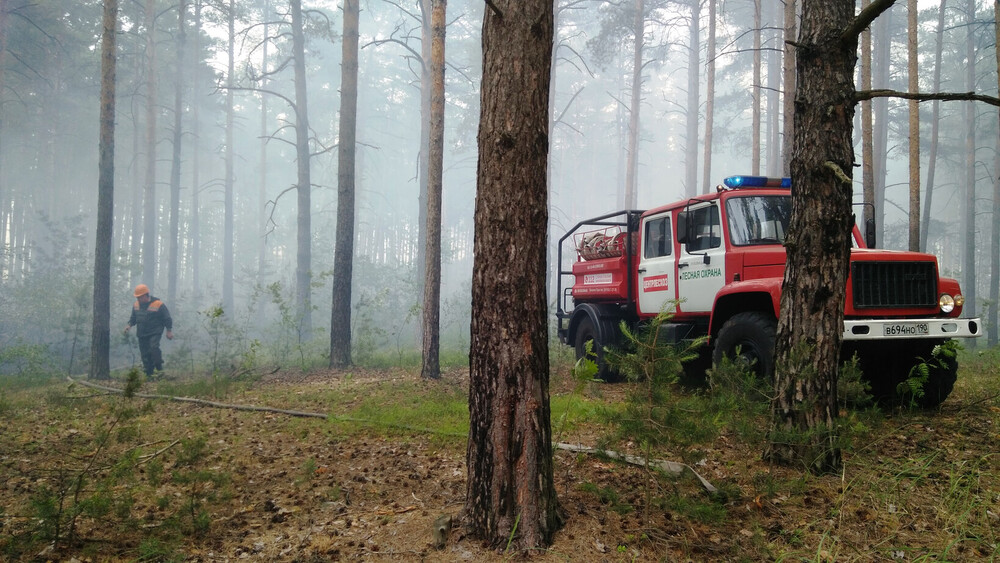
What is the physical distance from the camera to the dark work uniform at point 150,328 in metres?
Result: 13.0

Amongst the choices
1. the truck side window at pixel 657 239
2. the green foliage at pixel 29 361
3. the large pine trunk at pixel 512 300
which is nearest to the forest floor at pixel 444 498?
the large pine trunk at pixel 512 300

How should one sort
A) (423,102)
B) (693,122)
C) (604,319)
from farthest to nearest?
(693,122) → (423,102) → (604,319)

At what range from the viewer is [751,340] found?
19.8 feet

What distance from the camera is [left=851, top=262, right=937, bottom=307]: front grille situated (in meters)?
5.91

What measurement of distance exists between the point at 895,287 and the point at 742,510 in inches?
140

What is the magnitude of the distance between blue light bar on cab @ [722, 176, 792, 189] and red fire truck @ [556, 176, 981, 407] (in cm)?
2

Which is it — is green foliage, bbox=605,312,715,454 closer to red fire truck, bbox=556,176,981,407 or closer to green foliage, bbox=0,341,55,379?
red fire truck, bbox=556,176,981,407

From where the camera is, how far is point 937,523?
3734mm

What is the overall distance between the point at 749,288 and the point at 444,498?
12.7 ft

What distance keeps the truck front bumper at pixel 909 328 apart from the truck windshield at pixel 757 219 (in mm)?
1601

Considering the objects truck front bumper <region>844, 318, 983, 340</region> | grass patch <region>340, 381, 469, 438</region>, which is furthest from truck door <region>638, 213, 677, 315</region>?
grass patch <region>340, 381, 469, 438</region>

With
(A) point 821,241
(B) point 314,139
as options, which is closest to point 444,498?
(A) point 821,241

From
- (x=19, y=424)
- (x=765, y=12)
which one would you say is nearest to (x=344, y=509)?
(x=19, y=424)

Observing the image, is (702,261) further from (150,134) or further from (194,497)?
(150,134)
